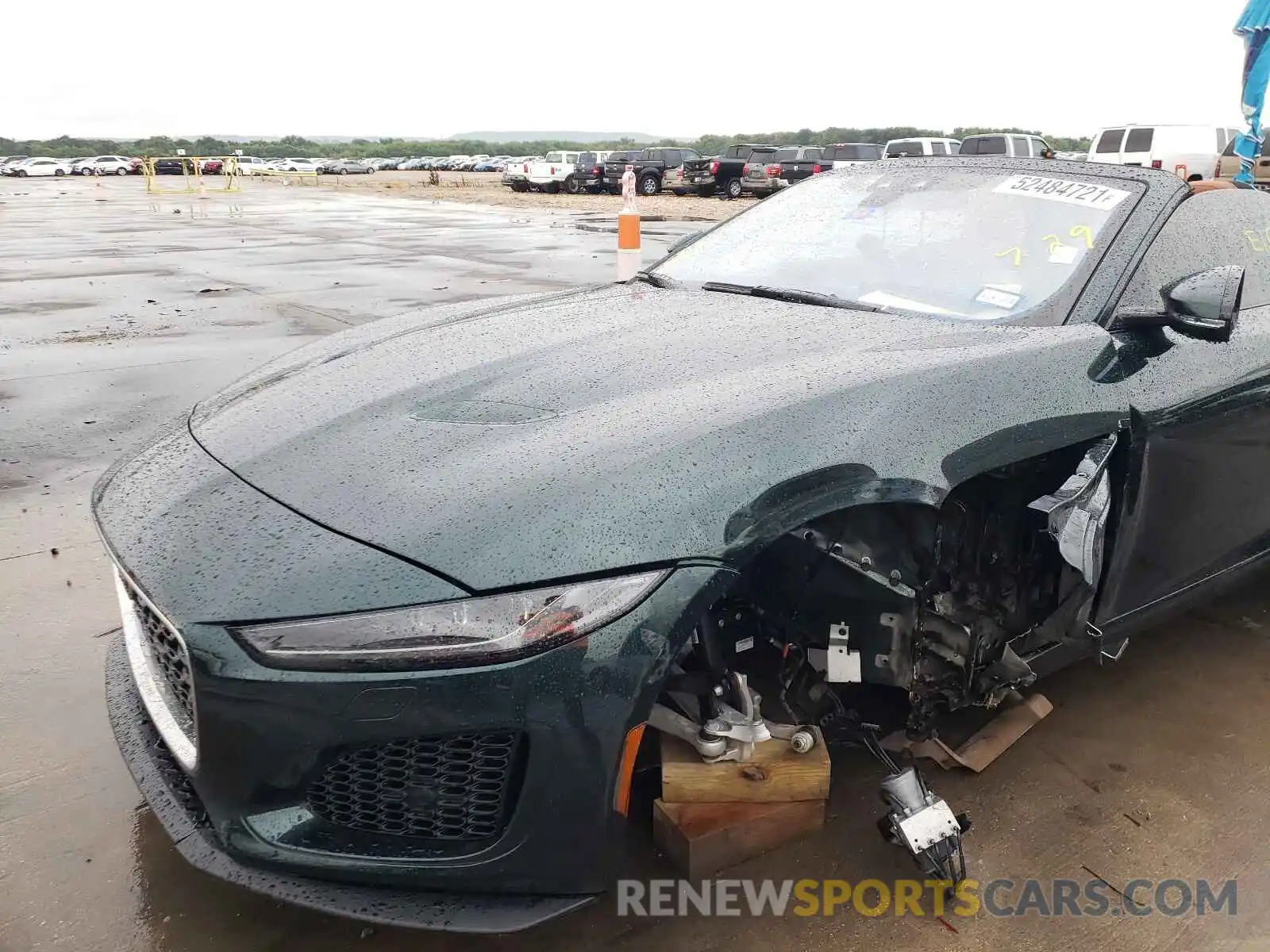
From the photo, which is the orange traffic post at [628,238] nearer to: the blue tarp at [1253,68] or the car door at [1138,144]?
the blue tarp at [1253,68]

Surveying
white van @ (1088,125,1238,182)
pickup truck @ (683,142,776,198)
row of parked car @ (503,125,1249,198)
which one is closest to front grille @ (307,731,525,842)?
row of parked car @ (503,125,1249,198)

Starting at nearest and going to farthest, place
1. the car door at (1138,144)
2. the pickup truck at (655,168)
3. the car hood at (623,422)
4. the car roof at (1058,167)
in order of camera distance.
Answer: the car hood at (623,422) → the car roof at (1058,167) → the car door at (1138,144) → the pickup truck at (655,168)

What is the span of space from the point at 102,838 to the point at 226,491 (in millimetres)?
954

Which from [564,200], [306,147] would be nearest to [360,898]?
[564,200]

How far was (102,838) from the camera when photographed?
214 centimetres

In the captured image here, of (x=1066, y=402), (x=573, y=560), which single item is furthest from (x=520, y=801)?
(x=1066, y=402)

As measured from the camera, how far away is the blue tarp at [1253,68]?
841cm

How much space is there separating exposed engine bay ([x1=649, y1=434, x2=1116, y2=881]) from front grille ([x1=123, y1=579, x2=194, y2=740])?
87 cm

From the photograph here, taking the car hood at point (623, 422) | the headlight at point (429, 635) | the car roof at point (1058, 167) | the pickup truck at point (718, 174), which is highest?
the pickup truck at point (718, 174)

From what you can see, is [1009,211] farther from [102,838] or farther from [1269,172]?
[1269,172]

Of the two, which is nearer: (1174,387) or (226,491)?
(226,491)

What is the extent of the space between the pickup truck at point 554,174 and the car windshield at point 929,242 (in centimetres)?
3108

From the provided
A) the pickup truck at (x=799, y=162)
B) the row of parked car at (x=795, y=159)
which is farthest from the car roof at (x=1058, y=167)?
the pickup truck at (x=799, y=162)

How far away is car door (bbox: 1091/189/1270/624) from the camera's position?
2.32 m
